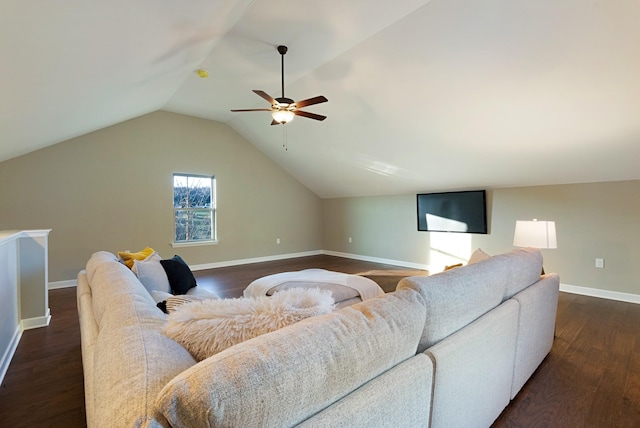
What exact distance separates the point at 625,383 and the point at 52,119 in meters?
5.62

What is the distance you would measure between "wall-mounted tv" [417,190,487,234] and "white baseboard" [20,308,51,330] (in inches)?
226

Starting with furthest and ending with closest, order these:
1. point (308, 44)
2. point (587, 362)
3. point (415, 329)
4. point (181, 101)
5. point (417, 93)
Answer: point (181, 101) → point (417, 93) → point (308, 44) → point (587, 362) → point (415, 329)

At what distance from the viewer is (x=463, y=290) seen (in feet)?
4.52

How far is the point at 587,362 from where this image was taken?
2.37 m

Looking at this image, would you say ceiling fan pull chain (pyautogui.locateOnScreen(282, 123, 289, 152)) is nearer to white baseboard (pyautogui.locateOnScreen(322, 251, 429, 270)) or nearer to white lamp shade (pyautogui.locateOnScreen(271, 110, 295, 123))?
white lamp shade (pyautogui.locateOnScreen(271, 110, 295, 123))

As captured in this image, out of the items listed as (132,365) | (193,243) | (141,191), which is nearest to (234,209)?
(193,243)

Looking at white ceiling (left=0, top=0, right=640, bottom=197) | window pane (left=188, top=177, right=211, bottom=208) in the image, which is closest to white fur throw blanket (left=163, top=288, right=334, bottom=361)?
white ceiling (left=0, top=0, right=640, bottom=197)

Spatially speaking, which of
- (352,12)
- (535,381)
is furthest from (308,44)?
(535,381)

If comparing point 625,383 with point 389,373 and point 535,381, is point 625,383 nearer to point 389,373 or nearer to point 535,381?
point 535,381

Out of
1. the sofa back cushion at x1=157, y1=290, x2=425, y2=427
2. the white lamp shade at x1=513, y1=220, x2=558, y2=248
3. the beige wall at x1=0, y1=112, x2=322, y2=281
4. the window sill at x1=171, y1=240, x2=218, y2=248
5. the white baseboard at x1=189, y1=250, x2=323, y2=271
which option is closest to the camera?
the sofa back cushion at x1=157, y1=290, x2=425, y2=427

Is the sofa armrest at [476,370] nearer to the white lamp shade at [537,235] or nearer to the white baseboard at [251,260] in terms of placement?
the white lamp shade at [537,235]

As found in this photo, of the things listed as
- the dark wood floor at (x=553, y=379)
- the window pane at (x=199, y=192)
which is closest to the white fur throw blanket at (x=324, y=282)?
the dark wood floor at (x=553, y=379)

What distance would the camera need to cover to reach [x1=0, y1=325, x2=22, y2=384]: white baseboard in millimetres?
2211

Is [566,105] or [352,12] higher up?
[352,12]
